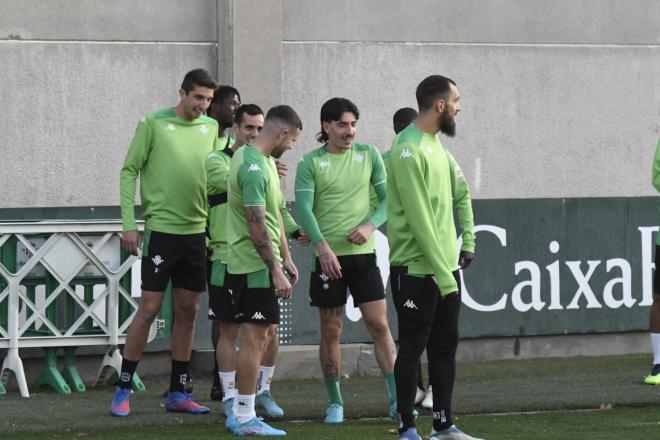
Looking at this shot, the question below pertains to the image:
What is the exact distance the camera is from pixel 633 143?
49.2 feet

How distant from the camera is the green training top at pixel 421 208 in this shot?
26.1ft

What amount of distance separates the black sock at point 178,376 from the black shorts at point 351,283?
47.7 inches

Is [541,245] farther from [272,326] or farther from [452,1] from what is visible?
[272,326]

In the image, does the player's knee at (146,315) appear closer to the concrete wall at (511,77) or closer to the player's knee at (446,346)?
the player's knee at (446,346)

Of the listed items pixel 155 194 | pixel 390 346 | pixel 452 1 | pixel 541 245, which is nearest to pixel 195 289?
pixel 155 194

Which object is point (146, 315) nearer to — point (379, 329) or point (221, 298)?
point (221, 298)

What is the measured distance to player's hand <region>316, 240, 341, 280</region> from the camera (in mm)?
9039

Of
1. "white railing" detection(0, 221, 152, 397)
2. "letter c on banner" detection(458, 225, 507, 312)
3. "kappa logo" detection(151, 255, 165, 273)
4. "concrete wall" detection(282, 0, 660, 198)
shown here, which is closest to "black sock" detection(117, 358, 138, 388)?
"kappa logo" detection(151, 255, 165, 273)

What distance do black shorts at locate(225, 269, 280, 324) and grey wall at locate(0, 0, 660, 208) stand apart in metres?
4.87

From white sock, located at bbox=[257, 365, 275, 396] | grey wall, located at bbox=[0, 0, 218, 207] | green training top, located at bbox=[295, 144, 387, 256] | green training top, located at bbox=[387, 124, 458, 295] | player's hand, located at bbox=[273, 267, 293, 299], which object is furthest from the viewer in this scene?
grey wall, located at bbox=[0, 0, 218, 207]

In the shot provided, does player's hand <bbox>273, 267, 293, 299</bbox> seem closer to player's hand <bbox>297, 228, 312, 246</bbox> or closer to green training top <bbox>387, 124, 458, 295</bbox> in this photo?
green training top <bbox>387, 124, 458, 295</bbox>

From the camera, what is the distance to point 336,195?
9414 millimetres

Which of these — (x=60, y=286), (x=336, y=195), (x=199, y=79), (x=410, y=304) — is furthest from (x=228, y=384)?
(x=60, y=286)

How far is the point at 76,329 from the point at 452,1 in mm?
5296
